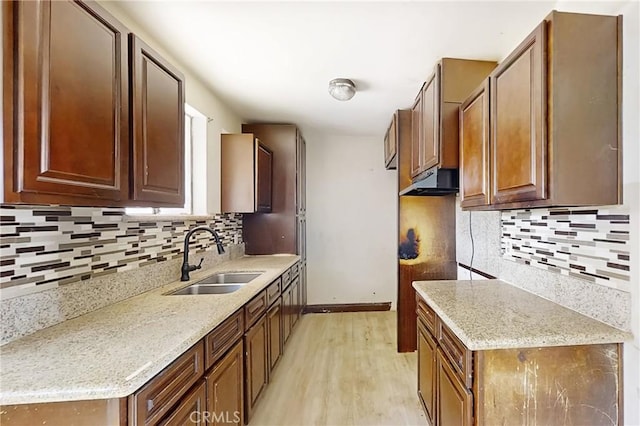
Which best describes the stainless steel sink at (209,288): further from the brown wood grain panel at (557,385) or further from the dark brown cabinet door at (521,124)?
the dark brown cabinet door at (521,124)

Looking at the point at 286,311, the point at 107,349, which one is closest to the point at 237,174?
the point at 286,311

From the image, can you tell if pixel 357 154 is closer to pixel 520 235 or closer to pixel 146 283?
pixel 520 235

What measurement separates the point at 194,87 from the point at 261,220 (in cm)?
162

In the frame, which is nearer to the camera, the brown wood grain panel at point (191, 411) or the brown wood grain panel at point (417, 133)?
the brown wood grain panel at point (191, 411)

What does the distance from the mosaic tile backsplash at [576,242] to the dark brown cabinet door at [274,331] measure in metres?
1.78

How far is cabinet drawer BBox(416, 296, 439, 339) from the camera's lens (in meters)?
1.64

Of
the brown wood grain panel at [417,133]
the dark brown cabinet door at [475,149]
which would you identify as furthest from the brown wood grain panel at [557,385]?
the brown wood grain panel at [417,133]

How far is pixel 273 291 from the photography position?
2.39 m

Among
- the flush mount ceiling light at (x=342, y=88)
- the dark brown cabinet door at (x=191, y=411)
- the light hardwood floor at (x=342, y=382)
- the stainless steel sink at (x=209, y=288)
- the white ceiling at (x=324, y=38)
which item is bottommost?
the light hardwood floor at (x=342, y=382)

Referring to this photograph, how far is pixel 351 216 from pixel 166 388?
134 inches

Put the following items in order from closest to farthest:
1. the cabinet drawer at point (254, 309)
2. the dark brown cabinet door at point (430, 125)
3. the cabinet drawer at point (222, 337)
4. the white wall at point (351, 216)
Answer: the cabinet drawer at point (222, 337) → the cabinet drawer at point (254, 309) → the dark brown cabinet door at point (430, 125) → the white wall at point (351, 216)

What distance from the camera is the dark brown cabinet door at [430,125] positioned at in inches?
76.2

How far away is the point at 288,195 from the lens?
3.51 meters

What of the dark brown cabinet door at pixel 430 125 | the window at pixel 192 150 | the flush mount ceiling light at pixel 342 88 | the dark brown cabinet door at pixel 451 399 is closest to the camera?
the dark brown cabinet door at pixel 451 399
